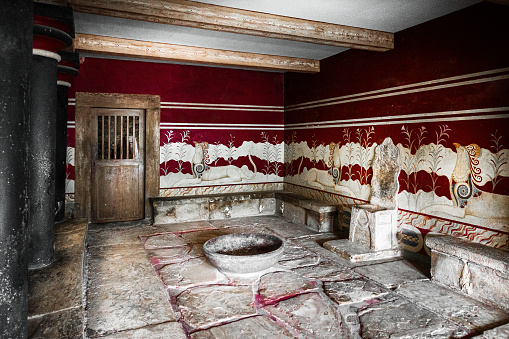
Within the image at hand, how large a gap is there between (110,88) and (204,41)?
219cm

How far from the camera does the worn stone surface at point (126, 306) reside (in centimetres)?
284

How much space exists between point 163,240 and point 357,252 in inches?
114

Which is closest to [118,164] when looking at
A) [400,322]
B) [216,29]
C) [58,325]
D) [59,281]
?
[216,29]

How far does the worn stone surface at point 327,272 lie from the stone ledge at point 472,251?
0.96m

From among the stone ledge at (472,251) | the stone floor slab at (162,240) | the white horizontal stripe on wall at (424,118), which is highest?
the white horizontal stripe on wall at (424,118)

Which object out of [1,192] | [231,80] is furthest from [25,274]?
[231,80]

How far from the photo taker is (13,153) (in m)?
1.65

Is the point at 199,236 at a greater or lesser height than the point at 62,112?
lesser

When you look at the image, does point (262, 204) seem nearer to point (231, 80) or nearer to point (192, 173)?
point (192, 173)

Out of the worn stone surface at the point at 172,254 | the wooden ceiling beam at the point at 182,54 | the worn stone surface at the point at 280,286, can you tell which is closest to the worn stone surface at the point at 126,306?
Answer: the worn stone surface at the point at 172,254

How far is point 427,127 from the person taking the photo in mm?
4418

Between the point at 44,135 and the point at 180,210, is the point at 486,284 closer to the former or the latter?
the point at 44,135

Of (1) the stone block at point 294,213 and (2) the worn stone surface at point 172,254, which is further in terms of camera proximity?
(1) the stone block at point 294,213

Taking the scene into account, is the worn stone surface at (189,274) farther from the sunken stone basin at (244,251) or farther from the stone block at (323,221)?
the stone block at (323,221)
